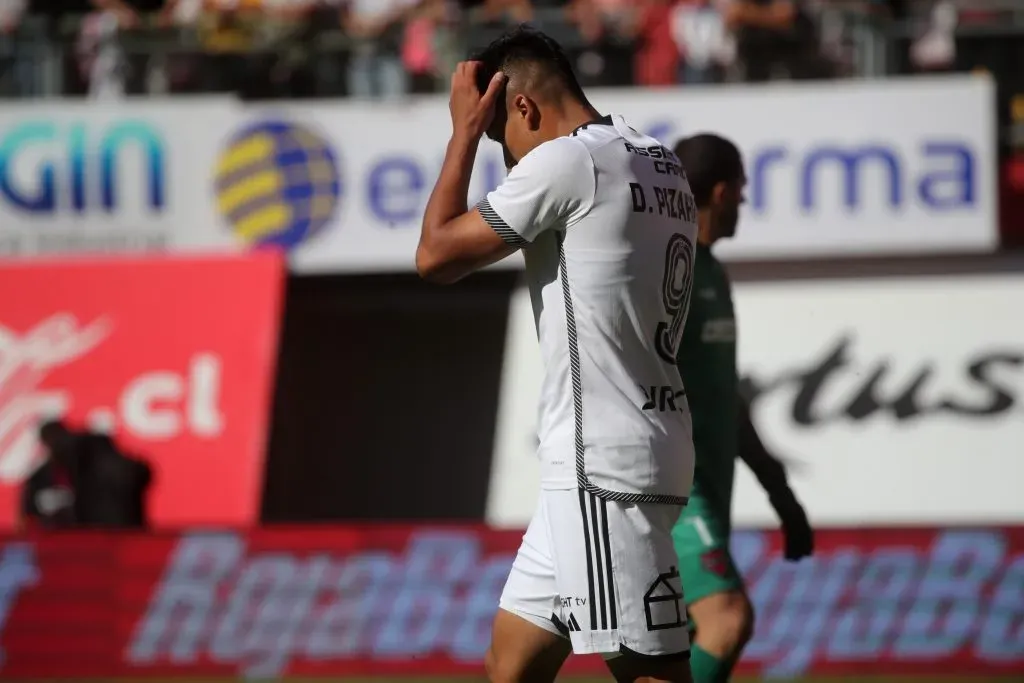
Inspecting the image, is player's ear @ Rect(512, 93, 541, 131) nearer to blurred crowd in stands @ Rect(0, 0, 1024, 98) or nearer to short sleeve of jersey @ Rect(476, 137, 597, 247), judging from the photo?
short sleeve of jersey @ Rect(476, 137, 597, 247)

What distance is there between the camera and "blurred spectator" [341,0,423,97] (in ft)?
40.8

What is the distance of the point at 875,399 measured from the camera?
40.5 ft

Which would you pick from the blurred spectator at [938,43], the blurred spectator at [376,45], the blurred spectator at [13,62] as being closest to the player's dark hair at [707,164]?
the blurred spectator at [376,45]

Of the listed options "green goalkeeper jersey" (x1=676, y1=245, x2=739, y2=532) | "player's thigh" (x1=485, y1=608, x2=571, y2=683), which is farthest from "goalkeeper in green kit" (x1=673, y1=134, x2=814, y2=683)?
"player's thigh" (x1=485, y1=608, x2=571, y2=683)

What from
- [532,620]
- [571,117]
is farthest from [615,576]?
[571,117]

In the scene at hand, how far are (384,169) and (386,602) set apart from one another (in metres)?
4.86

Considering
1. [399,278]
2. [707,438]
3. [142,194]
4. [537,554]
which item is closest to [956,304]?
[399,278]

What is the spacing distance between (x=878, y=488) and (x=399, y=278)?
4404 mm

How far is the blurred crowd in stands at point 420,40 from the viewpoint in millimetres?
12195

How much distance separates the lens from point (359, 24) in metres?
12.5

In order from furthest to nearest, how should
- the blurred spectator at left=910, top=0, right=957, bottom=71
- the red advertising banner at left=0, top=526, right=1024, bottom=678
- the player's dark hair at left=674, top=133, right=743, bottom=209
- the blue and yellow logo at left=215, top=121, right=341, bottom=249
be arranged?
the blue and yellow logo at left=215, top=121, right=341, bottom=249 → the blurred spectator at left=910, top=0, right=957, bottom=71 → the red advertising banner at left=0, top=526, right=1024, bottom=678 → the player's dark hair at left=674, top=133, right=743, bottom=209

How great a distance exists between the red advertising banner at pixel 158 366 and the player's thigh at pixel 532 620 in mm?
8455

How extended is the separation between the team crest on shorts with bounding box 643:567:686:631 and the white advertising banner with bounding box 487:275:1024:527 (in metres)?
8.46

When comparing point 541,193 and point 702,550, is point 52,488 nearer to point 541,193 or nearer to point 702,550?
point 702,550
